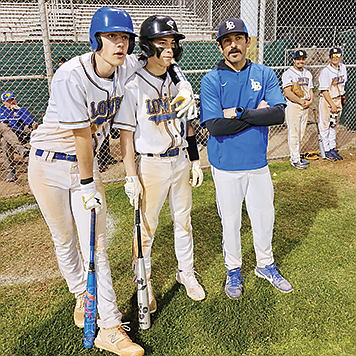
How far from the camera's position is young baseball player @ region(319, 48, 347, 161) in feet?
21.9

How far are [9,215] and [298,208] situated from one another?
13.8 feet

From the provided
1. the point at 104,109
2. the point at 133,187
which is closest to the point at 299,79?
the point at 133,187

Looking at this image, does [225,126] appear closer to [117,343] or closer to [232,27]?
[232,27]

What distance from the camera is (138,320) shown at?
8.73 ft

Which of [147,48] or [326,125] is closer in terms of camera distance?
[147,48]

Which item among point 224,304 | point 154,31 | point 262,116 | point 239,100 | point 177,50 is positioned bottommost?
point 224,304

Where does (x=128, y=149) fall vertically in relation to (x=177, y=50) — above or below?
below

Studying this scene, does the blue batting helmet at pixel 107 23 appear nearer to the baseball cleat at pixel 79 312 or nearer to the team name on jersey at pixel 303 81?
the baseball cleat at pixel 79 312

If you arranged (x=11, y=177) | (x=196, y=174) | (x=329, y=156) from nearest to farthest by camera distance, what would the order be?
(x=196, y=174), (x=11, y=177), (x=329, y=156)

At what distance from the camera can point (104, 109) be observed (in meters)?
2.18

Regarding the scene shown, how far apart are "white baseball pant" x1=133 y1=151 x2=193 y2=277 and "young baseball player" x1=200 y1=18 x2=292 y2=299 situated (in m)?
0.34

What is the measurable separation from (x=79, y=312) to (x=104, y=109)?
1.64 metres

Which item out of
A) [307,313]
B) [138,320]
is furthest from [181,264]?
[307,313]

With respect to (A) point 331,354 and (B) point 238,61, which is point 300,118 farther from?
(A) point 331,354
